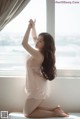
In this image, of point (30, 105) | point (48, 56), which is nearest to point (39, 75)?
point (48, 56)

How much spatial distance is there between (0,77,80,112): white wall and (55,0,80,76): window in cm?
24

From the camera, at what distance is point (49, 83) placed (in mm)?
3365

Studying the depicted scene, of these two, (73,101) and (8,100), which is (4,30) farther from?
(73,101)

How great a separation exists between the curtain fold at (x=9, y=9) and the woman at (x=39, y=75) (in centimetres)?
29

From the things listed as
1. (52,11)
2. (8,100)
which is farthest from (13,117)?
(52,11)

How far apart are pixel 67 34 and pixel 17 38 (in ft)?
2.16

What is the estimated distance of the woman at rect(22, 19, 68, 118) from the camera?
10.2ft

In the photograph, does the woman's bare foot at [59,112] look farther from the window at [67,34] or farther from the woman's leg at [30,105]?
the window at [67,34]

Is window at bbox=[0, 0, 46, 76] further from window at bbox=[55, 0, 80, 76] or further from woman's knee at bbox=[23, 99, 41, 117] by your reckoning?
woman's knee at bbox=[23, 99, 41, 117]

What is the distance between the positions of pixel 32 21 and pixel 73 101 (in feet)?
3.70

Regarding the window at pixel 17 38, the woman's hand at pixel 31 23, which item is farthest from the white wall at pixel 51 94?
the woman's hand at pixel 31 23

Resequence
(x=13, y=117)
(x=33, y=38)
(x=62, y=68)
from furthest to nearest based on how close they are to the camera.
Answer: (x=62, y=68) → (x=33, y=38) → (x=13, y=117)

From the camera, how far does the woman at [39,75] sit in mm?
3111

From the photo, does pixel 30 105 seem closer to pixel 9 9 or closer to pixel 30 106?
pixel 30 106
